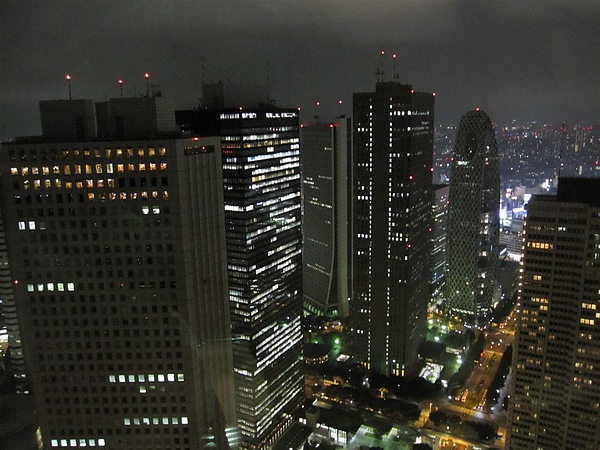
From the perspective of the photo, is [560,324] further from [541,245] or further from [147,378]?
[147,378]

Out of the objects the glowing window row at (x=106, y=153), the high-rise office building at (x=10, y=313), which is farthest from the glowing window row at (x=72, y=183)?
the high-rise office building at (x=10, y=313)

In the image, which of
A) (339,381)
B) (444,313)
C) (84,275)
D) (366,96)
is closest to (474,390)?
(339,381)

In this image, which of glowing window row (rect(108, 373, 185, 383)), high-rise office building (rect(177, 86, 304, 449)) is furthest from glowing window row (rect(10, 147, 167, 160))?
high-rise office building (rect(177, 86, 304, 449))

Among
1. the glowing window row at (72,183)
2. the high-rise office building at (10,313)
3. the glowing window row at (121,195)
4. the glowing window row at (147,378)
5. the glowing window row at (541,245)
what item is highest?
the glowing window row at (72,183)

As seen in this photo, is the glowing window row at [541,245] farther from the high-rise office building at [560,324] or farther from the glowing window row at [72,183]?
the glowing window row at [72,183]

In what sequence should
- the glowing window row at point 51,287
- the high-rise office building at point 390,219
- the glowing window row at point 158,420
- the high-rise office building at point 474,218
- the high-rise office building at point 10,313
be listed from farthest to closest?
the high-rise office building at point 474,218 < the high-rise office building at point 390,219 < the high-rise office building at point 10,313 < the glowing window row at point 158,420 < the glowing window row at point 51,287
